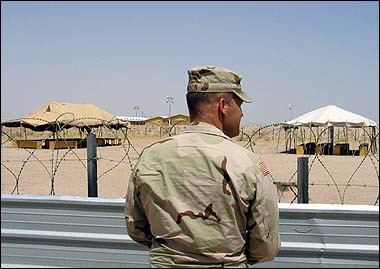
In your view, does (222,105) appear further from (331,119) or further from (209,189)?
(331,119)

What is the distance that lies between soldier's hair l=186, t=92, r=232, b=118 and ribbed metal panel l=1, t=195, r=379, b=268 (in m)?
0.94

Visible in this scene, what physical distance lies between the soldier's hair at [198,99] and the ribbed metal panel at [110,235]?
3.07ft

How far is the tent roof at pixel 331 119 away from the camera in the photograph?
24.0 m

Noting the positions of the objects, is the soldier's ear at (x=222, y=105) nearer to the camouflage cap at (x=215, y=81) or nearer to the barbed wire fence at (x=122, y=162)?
the camouflage cap at (x=215, y=81)

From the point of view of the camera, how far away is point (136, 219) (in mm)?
2125

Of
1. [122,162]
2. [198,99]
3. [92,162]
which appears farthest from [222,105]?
[122,162]

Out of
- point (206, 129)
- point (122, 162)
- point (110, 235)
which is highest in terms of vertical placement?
point (206, 129)

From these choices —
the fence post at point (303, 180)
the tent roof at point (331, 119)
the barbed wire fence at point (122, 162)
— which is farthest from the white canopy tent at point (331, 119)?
the fence post at point (303, 180)

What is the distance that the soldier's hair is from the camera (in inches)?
76.8

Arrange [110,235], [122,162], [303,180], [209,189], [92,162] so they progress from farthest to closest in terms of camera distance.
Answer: [122,162] → [92,162] → [303,180] → [110,235] → [209,189]

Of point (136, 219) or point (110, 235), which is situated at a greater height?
point (136, 219)

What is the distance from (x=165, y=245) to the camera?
6.49ft

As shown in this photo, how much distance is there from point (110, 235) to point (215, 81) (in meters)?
1.30

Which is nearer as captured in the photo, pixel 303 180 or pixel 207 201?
pixel 207 201
